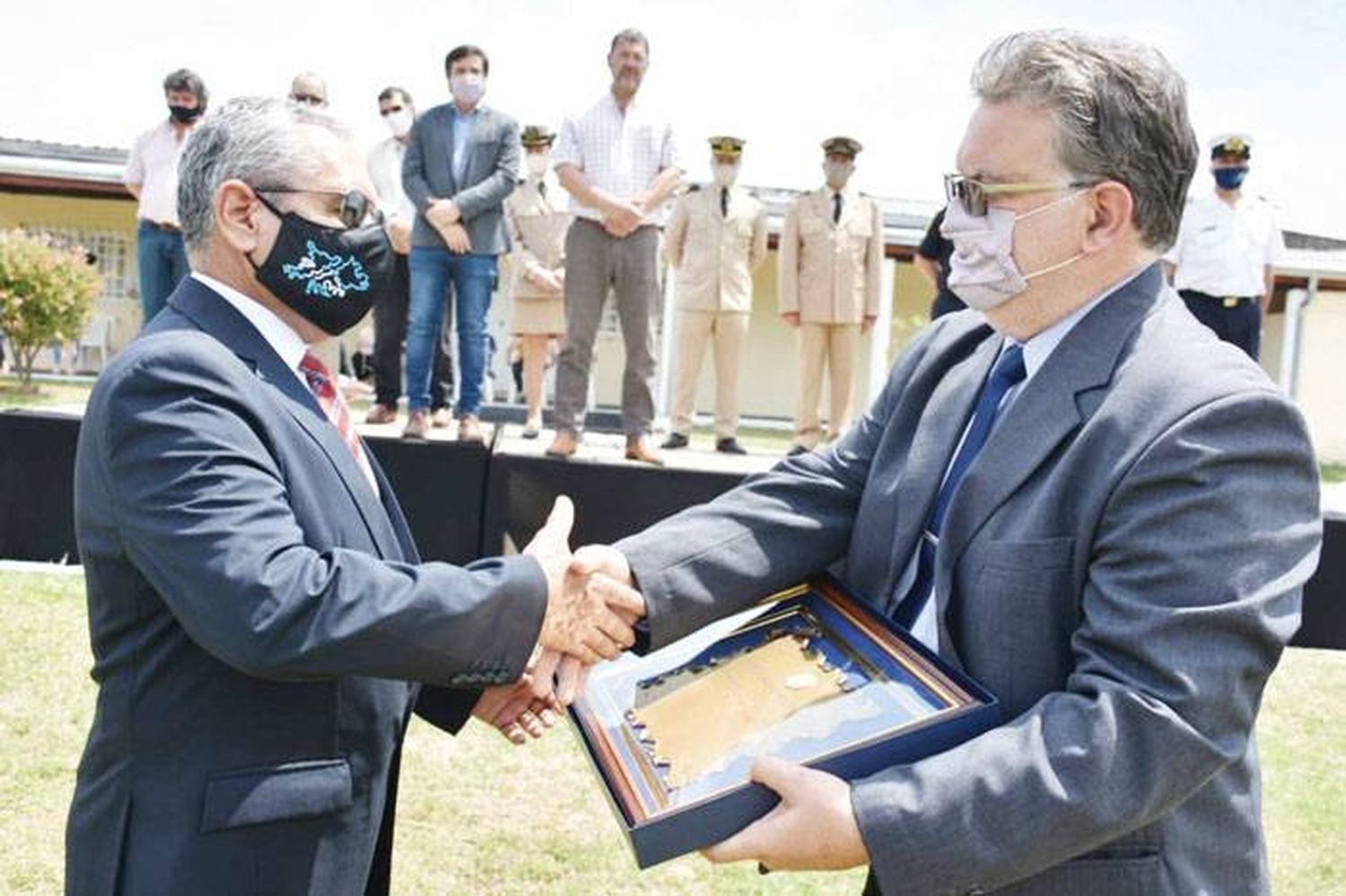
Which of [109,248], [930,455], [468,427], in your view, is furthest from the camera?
[109,248]

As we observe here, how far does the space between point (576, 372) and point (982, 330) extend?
16.4 feet

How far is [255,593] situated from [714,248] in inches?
299

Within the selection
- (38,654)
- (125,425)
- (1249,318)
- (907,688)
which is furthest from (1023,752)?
(1249,318)

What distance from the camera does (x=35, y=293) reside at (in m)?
16.6

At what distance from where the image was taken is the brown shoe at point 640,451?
22.3ft

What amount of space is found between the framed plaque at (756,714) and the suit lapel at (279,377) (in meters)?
0.53

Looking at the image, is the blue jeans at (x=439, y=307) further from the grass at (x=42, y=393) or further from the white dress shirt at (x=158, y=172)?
the grass at (x=42, y=393)

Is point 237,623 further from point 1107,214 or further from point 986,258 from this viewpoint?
point 1107,214

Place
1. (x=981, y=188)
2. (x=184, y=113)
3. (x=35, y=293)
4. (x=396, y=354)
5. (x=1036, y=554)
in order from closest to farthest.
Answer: (x=1036, y=554), (x=981, y=188), (x=184, y=113), (x=396, y=354), (x=35, y=293)

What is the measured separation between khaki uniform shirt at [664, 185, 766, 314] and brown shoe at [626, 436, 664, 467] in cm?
225

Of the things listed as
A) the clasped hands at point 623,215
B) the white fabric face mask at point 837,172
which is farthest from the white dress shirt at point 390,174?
the white fabric face mask at point 837,172

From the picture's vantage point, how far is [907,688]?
67.6 inches

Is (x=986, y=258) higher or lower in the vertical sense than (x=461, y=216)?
lower

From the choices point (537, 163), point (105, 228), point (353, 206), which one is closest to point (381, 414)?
point (537, 163)
